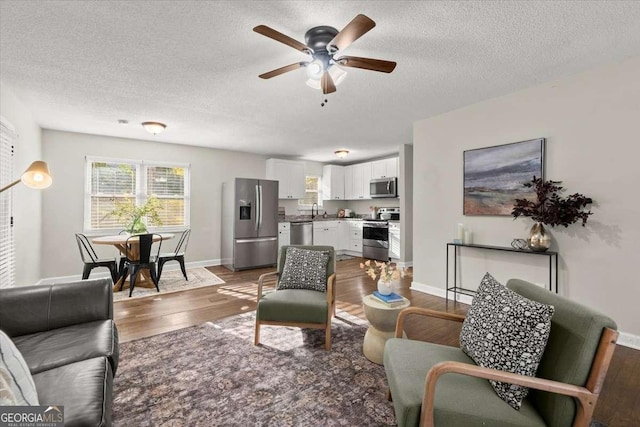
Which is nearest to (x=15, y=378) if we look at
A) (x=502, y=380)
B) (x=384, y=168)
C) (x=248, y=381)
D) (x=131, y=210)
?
(x=248, y=381)

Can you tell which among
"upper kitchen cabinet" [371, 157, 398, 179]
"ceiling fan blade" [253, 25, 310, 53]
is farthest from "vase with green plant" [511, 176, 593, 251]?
"upper kitchen cabinet" [371, 157, 398, 179]

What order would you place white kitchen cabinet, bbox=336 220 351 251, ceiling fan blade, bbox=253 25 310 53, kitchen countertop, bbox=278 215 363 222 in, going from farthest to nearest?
1. white kitchen cabinet, bbox=336 220 351 251
2. kitchen countertop, bbox=278 215 363 222
3. ceiling fan blade, bbox=253 25 310 53

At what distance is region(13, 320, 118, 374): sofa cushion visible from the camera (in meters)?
1.50

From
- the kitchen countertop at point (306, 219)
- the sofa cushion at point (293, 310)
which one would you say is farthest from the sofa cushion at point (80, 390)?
the kitchen countertop at point (306, 219)

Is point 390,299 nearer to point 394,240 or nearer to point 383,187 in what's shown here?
point 394,240

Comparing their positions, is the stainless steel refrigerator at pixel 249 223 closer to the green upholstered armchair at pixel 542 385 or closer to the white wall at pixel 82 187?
the white wall at pixel 82 187

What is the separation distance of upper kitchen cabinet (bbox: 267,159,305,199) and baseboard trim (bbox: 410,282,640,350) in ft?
12.3

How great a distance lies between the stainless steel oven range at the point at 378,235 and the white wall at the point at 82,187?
10.9 feet

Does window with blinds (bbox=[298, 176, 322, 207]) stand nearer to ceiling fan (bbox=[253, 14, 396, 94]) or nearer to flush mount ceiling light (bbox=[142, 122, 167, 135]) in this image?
flush mount ceiling light (bbox=[142, 122, 167, 135])

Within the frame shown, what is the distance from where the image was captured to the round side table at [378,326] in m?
2.23

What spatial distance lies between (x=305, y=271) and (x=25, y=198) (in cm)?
377

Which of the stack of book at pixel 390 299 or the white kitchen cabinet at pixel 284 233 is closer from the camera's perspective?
the stack of book at pixel 390 299

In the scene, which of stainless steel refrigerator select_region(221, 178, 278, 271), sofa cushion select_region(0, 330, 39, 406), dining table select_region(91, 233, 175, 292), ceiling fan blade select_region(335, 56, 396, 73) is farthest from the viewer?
stainless steel refrigerator select_region(221, 178, 278, 271)

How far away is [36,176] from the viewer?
209 cm
